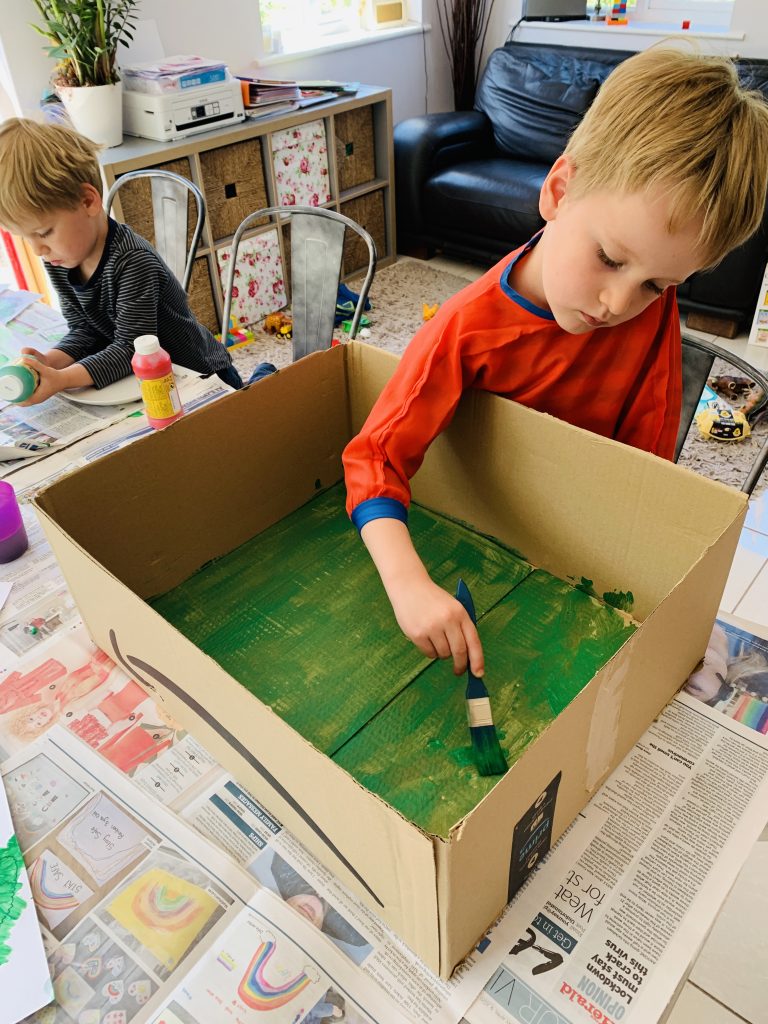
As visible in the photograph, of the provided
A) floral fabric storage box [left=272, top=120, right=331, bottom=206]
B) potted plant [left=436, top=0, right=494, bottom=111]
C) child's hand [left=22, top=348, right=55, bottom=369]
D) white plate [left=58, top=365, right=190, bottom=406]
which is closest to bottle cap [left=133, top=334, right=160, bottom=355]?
white plate [left=58, top=365, right=190, bottom=406]

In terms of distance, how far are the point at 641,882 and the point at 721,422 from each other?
1.94 metres

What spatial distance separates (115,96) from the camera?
2396mm

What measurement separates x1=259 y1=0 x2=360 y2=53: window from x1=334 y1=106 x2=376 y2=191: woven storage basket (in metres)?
0.49

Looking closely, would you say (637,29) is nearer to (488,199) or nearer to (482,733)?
(488,199)

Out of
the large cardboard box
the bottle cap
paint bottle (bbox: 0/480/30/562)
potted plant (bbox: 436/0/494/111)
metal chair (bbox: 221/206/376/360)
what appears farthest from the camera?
potted plant (bbox: 436/0/494/111)

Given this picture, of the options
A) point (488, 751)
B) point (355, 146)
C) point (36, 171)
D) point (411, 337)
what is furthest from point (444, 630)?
point (355, 146)

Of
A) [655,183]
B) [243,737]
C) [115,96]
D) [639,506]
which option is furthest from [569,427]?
[115,96]

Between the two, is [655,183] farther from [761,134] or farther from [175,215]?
[175,215]

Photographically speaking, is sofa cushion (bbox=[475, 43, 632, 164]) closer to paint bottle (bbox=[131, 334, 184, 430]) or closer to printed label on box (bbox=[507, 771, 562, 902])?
paint bottle (bbox=[131, 334, 184, 430])

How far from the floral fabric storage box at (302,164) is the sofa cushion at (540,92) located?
94 centimetres

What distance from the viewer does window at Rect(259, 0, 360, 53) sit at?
316cm

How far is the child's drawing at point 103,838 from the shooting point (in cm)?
64

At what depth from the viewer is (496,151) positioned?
3.49 metres

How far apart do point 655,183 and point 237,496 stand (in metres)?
0.63
